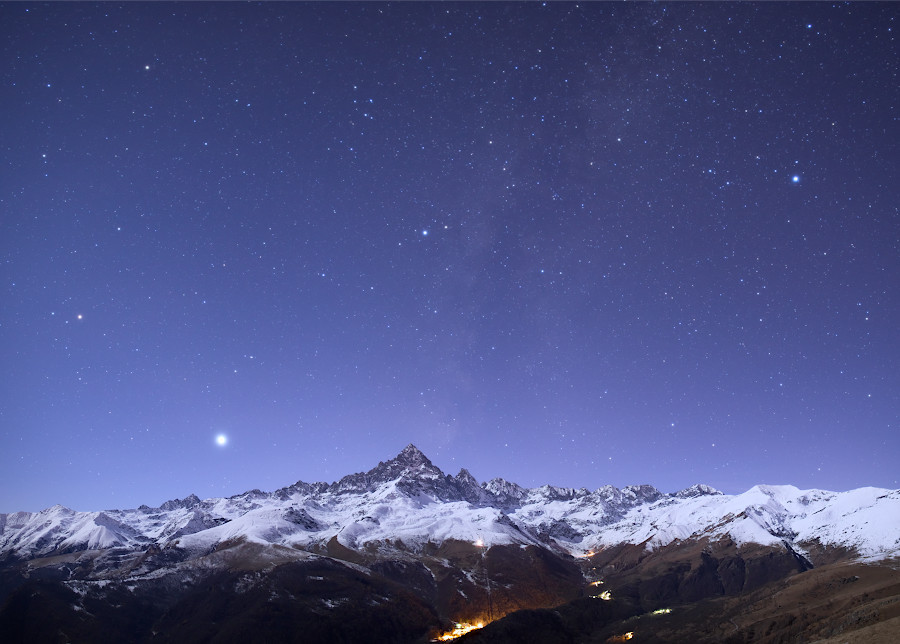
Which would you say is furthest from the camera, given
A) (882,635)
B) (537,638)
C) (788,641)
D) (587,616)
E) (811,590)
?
(587,616)

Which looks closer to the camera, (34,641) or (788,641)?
(788,641)

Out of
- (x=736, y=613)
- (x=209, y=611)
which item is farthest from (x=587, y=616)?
(x=209, y=611)

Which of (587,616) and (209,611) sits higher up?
(209,611)

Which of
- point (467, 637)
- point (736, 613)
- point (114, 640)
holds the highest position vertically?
point (114, 640)

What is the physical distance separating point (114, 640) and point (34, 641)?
24121 millimetres

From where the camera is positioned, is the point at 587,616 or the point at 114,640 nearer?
the point at 114,640

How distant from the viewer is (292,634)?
174 meters

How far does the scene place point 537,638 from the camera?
167 meters

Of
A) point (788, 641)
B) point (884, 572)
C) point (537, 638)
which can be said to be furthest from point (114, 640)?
point (884, 572)

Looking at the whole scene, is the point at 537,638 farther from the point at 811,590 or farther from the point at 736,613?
the point at 811,590

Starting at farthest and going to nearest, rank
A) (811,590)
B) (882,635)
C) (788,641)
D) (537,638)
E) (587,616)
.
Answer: (587,616) → (811,590) → (537,638) → (788,641) → (882,635)

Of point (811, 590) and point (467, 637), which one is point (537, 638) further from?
point (811, 590)

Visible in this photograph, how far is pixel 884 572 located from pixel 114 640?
934 ft

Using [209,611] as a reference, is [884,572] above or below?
below
